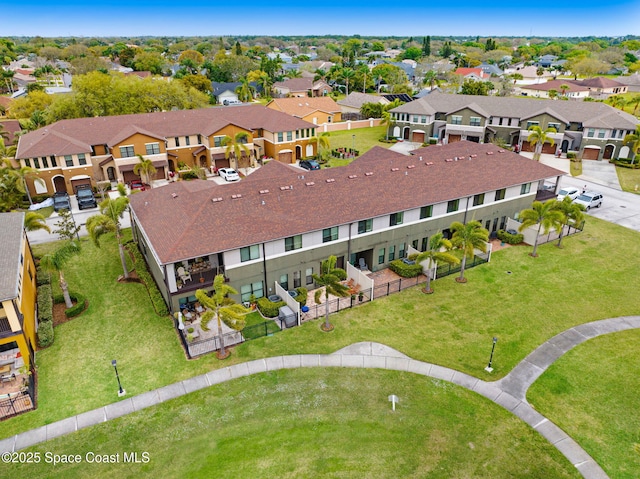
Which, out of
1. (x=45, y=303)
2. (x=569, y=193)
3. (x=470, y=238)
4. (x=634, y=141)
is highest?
(x=634, y=141)

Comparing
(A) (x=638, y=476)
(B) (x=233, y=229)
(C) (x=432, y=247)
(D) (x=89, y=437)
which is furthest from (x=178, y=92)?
(A) (x=638, y=476)

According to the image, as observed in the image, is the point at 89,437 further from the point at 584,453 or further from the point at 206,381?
the point at 584,453

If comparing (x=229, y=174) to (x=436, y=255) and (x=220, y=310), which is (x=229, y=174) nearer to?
(x=436, y=255)

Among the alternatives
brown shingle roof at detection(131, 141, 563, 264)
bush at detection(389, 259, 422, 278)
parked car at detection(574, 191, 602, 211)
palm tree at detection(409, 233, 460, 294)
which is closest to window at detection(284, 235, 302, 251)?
brown shingle roof at detection(131, 141, 563, 264)

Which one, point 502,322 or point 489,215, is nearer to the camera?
point 502,322

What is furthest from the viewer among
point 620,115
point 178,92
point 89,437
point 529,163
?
point 178,92

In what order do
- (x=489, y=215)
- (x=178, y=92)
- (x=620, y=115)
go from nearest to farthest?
(x=489, y=215), (x=620, y=115), (x=178, y=92)

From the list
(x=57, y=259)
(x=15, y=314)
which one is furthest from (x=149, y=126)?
(x=15, y=314)

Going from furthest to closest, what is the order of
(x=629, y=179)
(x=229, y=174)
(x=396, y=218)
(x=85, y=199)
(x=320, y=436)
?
(x=629, y=179) < (x=229, y=174) < (x=85, y=199) < (x=396, y=218) < (x=320, y=436)
